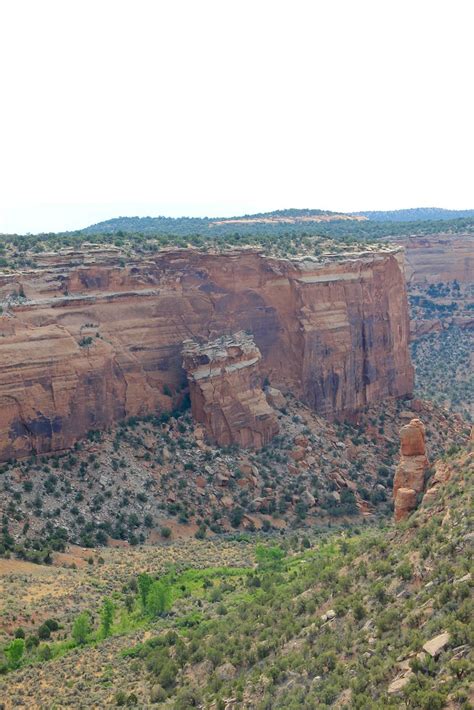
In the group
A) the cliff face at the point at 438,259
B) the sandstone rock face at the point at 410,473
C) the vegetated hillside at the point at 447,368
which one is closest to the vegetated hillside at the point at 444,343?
the vegetated hillside at the point at 447,368

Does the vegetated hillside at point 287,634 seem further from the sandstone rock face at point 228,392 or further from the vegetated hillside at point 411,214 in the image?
the vegetated hillside at point 411,214

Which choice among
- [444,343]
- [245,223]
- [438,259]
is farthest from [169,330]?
[245,223]

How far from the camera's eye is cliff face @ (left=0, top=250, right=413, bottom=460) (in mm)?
48719

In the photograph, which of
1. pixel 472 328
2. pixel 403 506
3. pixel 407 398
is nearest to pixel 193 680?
pixel 403 506

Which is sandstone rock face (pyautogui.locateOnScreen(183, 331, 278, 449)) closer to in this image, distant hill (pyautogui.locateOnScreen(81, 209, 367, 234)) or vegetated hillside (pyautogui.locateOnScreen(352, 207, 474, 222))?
distant hill (pyautogui.locateOnScreen(81, 209, 367, 234))

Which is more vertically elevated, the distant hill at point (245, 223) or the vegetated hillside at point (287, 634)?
the distant hill at point (245, 223)

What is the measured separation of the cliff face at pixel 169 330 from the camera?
4872cm

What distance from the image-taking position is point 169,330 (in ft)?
183

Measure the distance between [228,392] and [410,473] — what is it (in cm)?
2497

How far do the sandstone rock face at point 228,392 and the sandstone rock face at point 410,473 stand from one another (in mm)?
23657

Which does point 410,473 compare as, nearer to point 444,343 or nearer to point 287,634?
point 287,634

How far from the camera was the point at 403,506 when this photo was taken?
3050cm

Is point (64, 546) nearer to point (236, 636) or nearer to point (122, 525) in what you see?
point (122, 525)

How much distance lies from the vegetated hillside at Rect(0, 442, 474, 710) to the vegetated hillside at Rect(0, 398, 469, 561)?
6.63 metres
